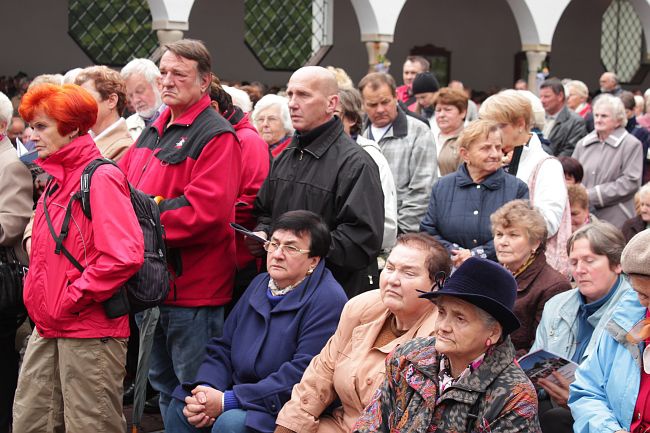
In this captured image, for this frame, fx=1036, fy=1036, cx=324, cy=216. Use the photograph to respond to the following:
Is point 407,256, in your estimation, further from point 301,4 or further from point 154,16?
point 301,4

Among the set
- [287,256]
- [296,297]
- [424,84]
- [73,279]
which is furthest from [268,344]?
[424,84]

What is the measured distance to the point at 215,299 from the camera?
5.23 meters

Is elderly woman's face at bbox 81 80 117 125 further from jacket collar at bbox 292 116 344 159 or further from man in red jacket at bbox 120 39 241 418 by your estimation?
jacket collar at bbox 292 116 344 159

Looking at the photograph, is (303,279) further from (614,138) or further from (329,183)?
(614,138)

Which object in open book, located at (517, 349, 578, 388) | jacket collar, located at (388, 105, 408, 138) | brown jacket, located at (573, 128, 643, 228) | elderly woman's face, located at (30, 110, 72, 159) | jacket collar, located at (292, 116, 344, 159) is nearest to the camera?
open book, located at (517, 349, 578, 388)

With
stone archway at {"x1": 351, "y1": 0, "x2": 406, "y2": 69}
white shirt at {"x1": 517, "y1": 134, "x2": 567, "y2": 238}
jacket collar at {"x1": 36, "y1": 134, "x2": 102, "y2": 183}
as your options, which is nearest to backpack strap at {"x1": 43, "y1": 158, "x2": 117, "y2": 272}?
jacket collar at {"x1": 36, "y1": 134, "x2": 102, "y2": 183}

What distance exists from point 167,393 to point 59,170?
1441 millimetres

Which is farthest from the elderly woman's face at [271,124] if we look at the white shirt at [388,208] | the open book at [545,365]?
the open book at [545,365]

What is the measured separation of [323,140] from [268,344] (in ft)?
3.57

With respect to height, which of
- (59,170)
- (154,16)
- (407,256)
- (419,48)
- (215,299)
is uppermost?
(59,170)

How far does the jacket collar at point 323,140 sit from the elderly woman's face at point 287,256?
1.68 feet

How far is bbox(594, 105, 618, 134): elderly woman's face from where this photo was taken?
8.58m

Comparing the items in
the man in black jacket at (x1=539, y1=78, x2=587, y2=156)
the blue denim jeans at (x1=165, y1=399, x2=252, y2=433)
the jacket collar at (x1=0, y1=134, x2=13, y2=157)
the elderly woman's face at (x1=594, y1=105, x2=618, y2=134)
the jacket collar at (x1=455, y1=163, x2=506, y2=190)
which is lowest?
the man in black jacket at (x1=539, y1=78, x2=587, y2=156)

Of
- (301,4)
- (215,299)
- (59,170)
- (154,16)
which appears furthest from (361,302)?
(301,4)
